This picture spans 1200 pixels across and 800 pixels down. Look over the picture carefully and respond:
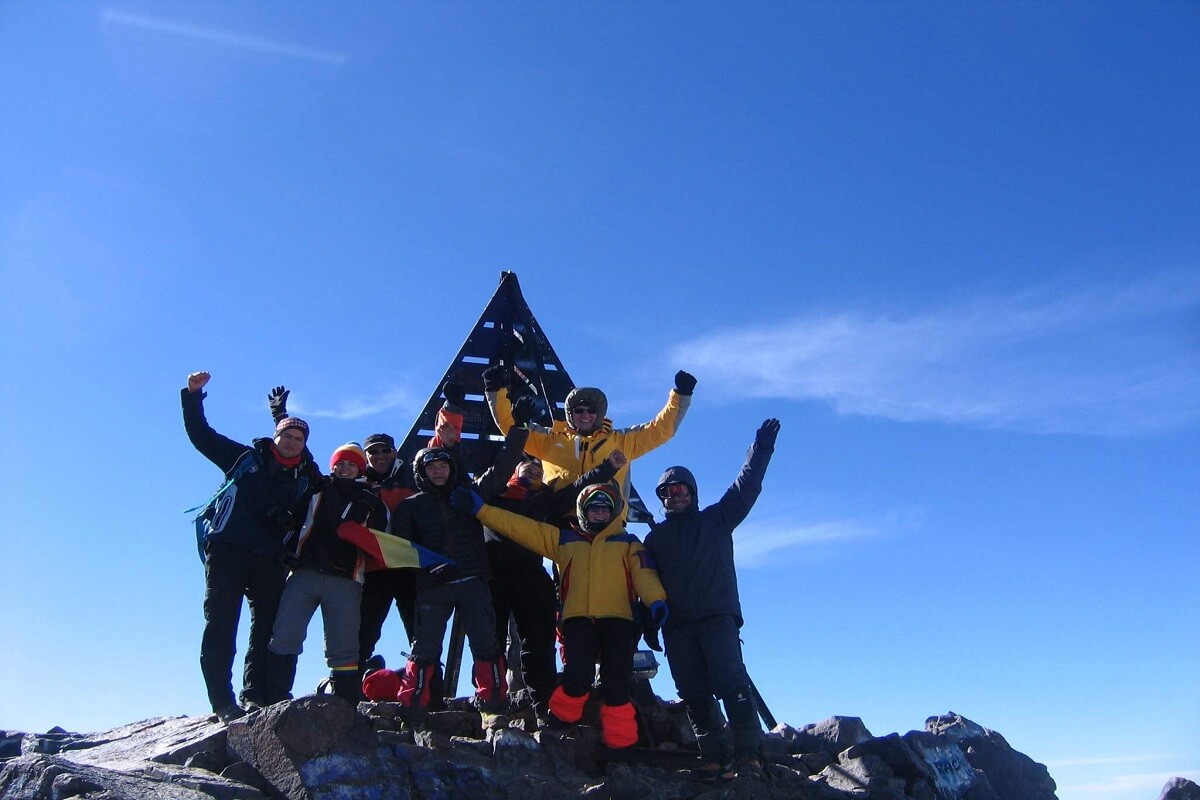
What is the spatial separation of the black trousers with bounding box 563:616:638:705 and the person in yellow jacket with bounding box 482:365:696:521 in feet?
5.35

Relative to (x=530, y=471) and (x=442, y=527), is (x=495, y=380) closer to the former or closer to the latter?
(x=530, y=471)

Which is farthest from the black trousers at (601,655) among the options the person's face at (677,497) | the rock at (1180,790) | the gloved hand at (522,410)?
the rock at (1180,790)

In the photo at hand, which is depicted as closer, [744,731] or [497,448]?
[744,731]

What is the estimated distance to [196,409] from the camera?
7.62 m

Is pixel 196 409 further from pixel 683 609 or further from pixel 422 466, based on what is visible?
pixel 683 609

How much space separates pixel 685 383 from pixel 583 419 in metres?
0.98

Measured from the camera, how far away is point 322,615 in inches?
270

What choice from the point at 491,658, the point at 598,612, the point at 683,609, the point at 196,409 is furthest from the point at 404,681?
the point at 196,409

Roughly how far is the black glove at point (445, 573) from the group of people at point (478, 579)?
0.6 inches

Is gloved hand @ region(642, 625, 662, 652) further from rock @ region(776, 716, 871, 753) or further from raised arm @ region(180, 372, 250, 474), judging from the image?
raised arm @ region(180, 372, 250, 474)

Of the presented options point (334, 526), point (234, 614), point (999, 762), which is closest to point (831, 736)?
point (999, 762)

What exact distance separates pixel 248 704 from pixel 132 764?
3.08 ft

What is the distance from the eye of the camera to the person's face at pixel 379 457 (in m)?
8.19

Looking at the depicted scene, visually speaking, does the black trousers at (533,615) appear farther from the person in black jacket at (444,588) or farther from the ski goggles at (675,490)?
the ski goggles at (675,490)
